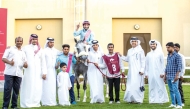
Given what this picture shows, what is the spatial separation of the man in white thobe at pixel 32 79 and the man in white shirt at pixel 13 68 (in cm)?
46

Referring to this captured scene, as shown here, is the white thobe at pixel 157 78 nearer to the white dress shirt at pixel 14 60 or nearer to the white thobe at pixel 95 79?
the white thobe at pixel 95 79

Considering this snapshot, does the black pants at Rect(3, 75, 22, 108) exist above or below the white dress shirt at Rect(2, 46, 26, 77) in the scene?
below

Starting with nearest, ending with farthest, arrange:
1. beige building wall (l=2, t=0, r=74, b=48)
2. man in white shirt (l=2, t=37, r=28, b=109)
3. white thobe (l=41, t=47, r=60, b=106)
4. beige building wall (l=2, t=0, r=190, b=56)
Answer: man in white shirt (l=2, t=37, r=28, b=109)
white thobe (l=41, t=47, r=60, b=106)
beige building wall (l=2, t=0, r=190, b=56)
beige building wall (l=2, t=0, r=74, b=48)

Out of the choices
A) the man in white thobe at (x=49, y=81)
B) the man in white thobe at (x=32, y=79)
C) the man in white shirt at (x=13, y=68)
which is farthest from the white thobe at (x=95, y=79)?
the man in white shirt at (x=13, y=68)

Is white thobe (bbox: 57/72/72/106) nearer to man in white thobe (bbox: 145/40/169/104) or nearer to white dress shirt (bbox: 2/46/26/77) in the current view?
white dress shirt (bbox: 2/46/26/77)

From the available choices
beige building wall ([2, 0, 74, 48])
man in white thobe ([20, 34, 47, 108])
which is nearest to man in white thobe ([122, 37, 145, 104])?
man in white thobe ([20, 34, 47, 108])

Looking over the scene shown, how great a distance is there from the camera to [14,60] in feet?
44.0

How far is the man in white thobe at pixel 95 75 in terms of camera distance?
51.9 ft

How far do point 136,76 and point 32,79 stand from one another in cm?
342

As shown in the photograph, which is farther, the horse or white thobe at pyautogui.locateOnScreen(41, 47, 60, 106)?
the horse

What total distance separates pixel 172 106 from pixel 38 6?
1856cm

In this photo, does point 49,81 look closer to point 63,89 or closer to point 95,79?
point 63,89

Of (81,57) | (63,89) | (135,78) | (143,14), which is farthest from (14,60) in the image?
(143,14)

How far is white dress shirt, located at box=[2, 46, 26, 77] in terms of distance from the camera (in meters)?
13.4
